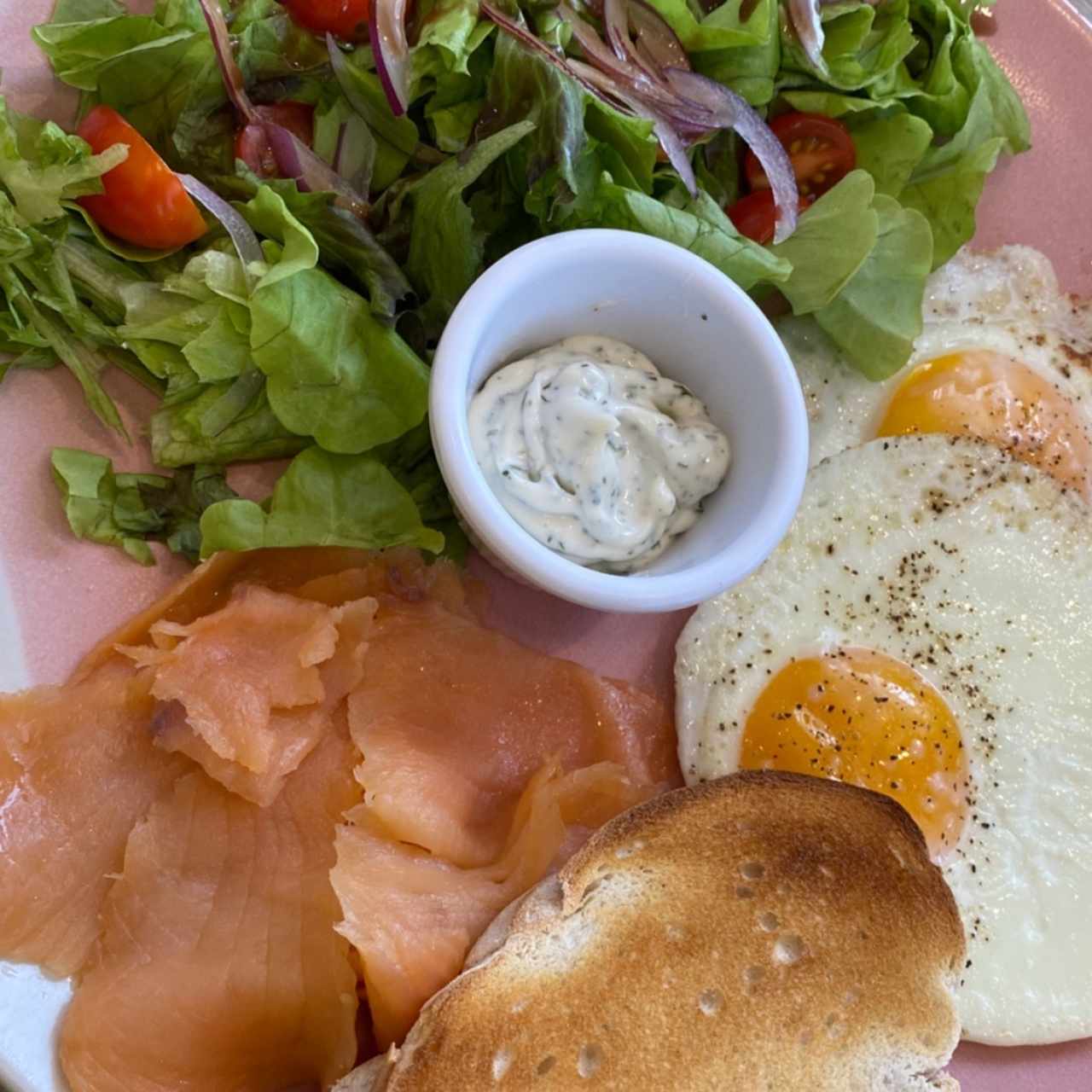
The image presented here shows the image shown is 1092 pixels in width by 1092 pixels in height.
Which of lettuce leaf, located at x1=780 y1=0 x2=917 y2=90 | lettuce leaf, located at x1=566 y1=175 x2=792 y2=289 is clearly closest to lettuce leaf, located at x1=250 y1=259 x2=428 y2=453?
lettuce leaf, located at x1=566 y1=175 x2=792 y2=289

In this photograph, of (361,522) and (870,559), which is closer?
(361,522)

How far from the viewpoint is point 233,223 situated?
1939 millimetres

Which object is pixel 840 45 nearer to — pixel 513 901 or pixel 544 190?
pixel 544 190

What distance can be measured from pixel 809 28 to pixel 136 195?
1.39 metres

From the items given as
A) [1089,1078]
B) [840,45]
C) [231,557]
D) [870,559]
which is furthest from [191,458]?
[1089,1078]

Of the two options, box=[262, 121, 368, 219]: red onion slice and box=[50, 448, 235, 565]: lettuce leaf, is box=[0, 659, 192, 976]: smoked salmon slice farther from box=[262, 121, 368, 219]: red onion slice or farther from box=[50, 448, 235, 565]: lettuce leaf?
box=[262, 121, 368, 219]: red onion slice

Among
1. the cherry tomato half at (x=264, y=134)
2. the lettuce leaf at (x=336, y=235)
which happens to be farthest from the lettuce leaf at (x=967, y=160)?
the cherry tomato half at (x=264, y=134)

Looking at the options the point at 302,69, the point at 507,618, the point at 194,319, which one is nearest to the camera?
the point at 194,319

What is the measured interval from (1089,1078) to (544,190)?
6.76ft

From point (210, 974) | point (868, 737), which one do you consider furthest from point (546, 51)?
point (210, 974)

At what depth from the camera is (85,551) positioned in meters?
1.97

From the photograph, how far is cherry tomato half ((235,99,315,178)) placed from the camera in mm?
1998

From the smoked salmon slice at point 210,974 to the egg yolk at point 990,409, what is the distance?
155 centimetres

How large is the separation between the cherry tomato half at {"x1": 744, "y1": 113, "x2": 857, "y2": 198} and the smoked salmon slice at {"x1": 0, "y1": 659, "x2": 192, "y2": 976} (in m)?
1.69
